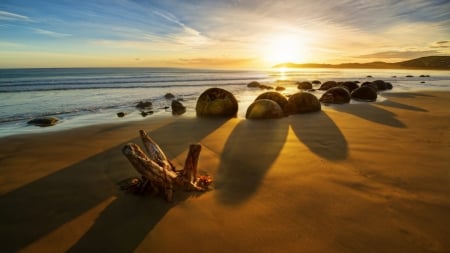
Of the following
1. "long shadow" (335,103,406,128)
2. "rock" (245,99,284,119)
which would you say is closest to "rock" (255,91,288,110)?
"rock" (245,99,284,119)

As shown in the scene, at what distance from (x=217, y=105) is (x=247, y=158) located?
5338mm

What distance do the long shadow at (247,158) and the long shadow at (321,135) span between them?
0.47m

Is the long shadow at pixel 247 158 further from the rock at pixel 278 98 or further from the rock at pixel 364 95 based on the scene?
the rock at pixel 364 95

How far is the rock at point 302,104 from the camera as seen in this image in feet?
36.2

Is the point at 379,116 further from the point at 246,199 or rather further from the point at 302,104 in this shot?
the point at 246,199

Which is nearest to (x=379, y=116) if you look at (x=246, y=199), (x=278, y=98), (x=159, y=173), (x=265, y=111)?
(x=278, y=98)

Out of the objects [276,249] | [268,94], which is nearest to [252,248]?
[276,249]

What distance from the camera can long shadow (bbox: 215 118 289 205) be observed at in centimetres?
391

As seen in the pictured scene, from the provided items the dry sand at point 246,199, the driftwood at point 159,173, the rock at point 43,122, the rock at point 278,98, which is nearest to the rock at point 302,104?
the rock at point 278,98

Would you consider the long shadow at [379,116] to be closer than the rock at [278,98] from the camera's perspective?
Yes

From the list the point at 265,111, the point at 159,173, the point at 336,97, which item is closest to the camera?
the point at 159,173

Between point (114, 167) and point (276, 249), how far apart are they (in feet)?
10.6

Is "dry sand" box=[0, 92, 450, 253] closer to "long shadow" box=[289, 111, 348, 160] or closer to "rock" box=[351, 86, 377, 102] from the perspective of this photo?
"long shadow" box=[289, 111, 348, 160]

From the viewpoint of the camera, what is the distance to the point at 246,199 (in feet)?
11.9
